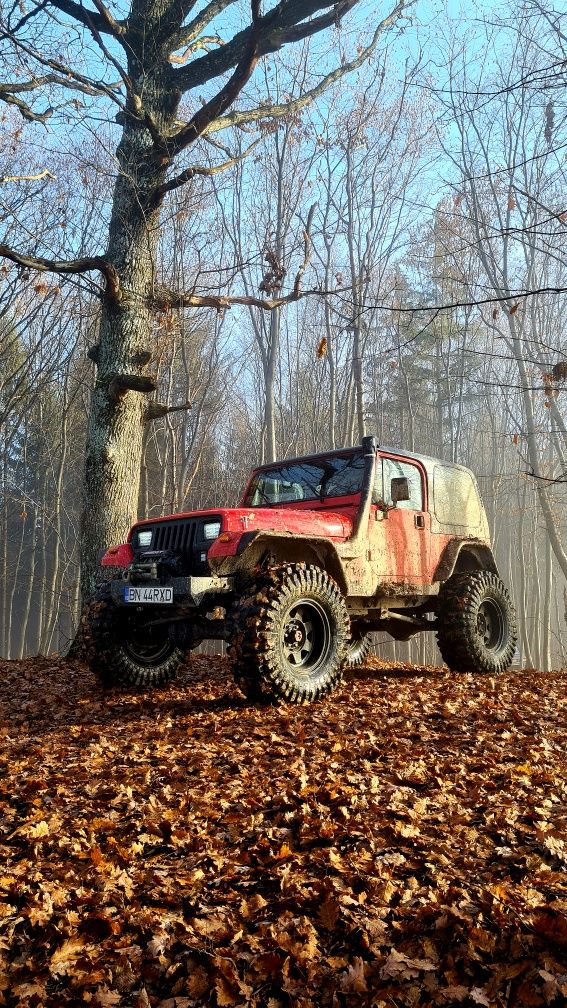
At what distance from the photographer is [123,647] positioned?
6020mm

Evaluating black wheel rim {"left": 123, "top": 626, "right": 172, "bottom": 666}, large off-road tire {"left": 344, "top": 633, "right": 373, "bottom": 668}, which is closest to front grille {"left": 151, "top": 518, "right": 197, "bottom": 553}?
black wheel rim {"left": 123, "top": 626, "right": 172, "bottom": 666}

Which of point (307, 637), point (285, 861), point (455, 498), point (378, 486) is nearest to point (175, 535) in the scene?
point (307, 637)

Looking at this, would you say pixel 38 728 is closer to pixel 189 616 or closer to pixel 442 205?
pixel 189 616

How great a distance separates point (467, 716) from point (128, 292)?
6.69 m

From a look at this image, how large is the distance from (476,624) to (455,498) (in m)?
1.53

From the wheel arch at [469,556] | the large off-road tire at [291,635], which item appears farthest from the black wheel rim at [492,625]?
the large off-road tire at [291,635]

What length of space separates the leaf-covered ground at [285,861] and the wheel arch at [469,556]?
2.58 metres

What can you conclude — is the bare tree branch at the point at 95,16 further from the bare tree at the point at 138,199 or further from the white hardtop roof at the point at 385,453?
the white hardtop roof at the point at 385,453

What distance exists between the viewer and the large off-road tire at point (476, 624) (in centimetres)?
695

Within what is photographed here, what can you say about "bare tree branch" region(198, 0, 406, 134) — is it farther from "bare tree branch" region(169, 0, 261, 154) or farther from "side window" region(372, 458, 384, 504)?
"side window" region(372, 458, 384, 504)

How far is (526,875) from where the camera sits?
2576 mm

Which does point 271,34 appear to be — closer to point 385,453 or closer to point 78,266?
point 78,266

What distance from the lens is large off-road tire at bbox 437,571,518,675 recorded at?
6945mm

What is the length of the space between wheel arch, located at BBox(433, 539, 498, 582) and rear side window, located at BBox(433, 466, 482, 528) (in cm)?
25
